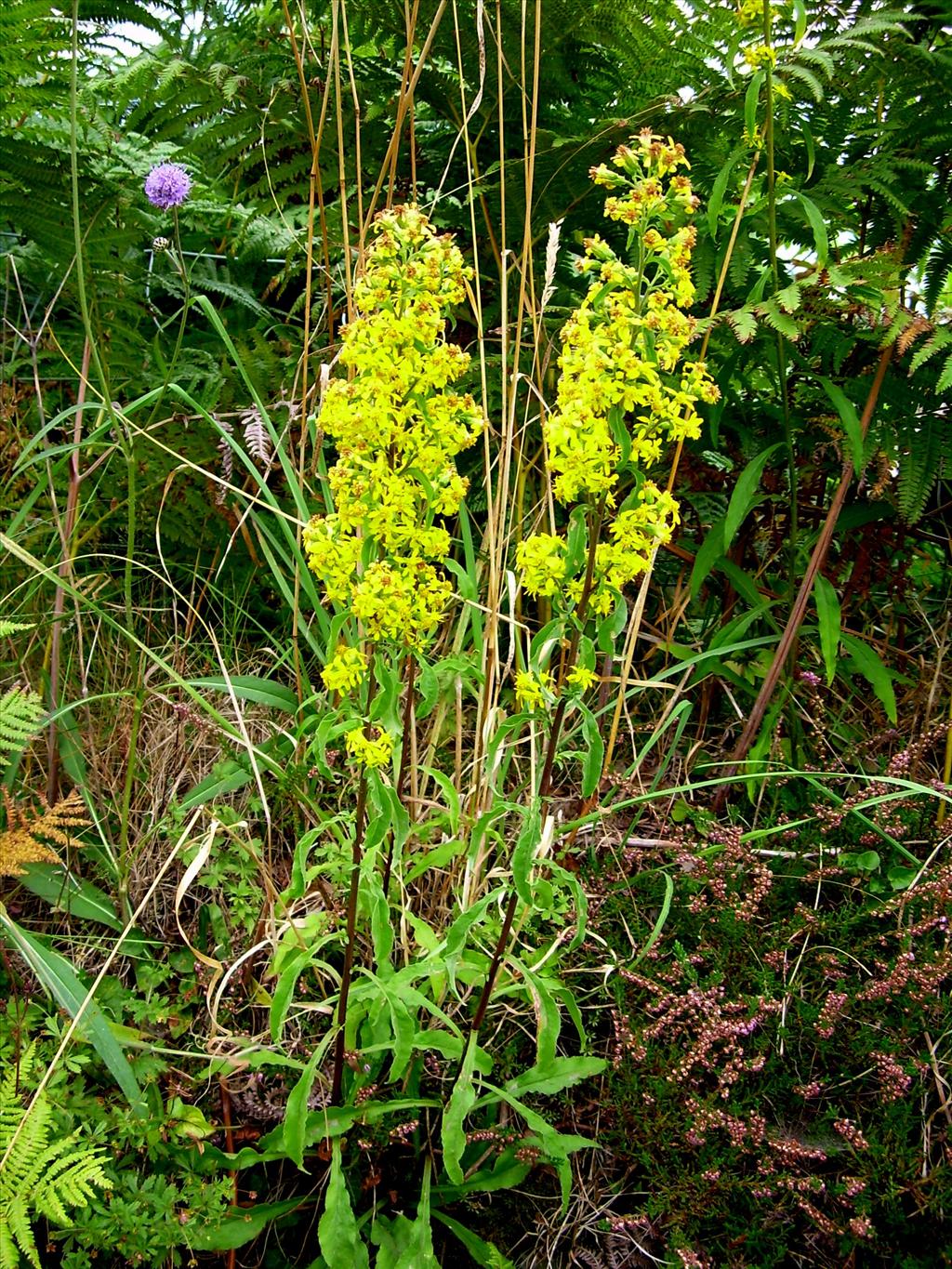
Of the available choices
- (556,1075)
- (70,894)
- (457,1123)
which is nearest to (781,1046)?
(556,1075)

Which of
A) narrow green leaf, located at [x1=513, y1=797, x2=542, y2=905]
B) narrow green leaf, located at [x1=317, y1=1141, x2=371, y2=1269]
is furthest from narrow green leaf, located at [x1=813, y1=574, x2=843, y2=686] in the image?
narrow green leaf, located at [x1=317, y1=1141, x2=371, y2=1269]

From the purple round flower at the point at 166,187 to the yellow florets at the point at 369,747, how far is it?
4.66 ft

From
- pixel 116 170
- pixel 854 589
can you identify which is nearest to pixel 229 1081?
pixel 854 589

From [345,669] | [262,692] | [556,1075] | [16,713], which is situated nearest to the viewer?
[345,669]

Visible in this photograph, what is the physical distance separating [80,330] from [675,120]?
1.47 m

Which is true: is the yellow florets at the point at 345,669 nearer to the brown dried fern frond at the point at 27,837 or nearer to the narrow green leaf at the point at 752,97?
the brown dried fern frond at the point at 27,837

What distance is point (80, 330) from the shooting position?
2.44 m

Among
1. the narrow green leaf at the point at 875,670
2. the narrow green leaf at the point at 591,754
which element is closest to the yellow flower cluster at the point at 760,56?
the narrow green leaf at the point at 875,670

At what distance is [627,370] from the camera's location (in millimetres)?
1200

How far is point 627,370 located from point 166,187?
143cm

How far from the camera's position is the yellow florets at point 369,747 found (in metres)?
1.25

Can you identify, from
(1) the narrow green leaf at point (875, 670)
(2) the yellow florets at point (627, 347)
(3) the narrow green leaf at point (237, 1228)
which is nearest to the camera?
(2) the yellow florets at point (627, 347)

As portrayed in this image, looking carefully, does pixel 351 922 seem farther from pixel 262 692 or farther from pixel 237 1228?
pixel 262 692

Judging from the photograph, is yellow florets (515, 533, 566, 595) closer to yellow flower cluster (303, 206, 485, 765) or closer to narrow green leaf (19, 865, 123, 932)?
yellow flower cluster (303, 206, 485, 765)
